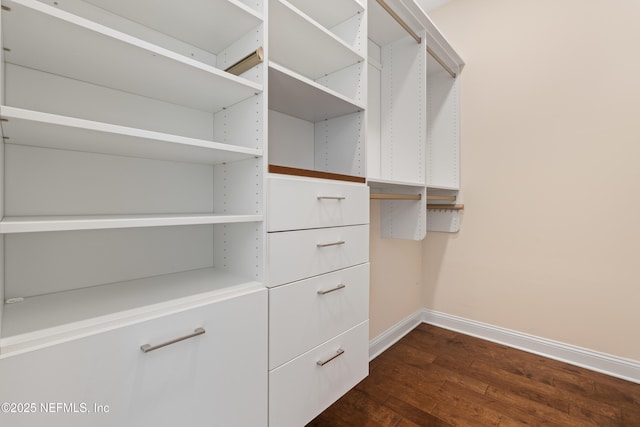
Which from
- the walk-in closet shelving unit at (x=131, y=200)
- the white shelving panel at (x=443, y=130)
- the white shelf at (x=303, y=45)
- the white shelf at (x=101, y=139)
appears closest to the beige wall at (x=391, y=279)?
the white shelving panel at (x=443, y=130)

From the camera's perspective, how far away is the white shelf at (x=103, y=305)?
603mm

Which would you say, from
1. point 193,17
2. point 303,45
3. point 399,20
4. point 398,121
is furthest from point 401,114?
point 193,17

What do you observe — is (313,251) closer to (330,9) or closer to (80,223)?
(80,223)

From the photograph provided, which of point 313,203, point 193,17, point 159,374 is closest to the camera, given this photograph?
point 159,374

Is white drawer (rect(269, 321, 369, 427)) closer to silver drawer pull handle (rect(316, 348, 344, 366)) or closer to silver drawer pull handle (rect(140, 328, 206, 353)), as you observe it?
silver drawer pull handle (rect(316, 348, 344, 366))

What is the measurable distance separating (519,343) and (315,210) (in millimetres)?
2125

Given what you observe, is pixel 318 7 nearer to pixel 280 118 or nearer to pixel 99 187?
pixel 280 118

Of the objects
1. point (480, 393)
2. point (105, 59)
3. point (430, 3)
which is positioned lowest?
point (480, 393)

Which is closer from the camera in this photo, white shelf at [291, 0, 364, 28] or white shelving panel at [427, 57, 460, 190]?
white shelf at [291, 0, 364, 28]

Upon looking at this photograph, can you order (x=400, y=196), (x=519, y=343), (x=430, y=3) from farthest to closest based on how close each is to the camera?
(x=430, y=3) → (x=519, y=343) → (x=400, y=196)

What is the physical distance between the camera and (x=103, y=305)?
752 millimetres

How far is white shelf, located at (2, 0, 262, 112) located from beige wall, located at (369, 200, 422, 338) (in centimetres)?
143

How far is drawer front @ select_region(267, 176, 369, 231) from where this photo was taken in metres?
0.96

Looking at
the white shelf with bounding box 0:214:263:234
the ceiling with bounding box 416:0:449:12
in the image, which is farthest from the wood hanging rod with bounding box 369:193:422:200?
the ceiling with bounding box 416:0:449:12
